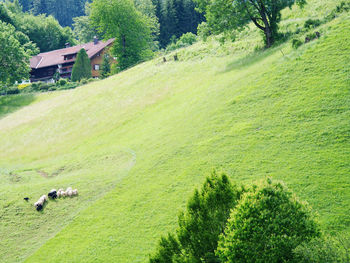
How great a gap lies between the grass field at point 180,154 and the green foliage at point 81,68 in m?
40.8

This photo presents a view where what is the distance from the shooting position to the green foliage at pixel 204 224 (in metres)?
9.73

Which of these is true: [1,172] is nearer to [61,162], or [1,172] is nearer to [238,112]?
[61,162]

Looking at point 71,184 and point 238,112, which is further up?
point 238,112

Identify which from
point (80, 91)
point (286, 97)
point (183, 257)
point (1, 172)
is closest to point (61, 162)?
point (1, 172)

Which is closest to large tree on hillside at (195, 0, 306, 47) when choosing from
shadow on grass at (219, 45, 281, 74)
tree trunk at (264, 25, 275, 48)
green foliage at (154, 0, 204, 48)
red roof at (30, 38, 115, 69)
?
tree trunk at (264, 25, 275, 48)

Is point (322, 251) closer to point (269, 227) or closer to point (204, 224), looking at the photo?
point (269, 227)

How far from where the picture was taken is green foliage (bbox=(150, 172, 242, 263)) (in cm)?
973

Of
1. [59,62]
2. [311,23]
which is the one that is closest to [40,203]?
[311,23]

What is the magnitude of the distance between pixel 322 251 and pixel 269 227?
1.19 meters

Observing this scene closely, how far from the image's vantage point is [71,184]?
73.6ft

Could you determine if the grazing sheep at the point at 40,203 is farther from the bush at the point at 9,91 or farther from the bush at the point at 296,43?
the bush at the point at 9,91

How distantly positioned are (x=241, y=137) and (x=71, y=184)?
469 inches

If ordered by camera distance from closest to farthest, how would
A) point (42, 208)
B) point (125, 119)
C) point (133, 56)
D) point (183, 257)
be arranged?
point (183, 257)
point (42, 208)
point (125, 119)
point (133, 56)

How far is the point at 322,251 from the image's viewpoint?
6.95 metres
